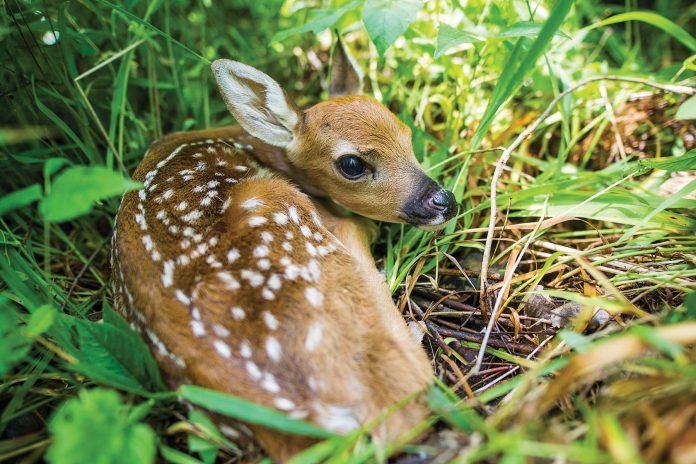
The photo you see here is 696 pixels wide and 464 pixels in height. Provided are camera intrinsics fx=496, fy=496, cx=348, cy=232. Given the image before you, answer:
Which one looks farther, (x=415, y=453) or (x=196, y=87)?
(x=196, y=87)

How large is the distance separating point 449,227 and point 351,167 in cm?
54

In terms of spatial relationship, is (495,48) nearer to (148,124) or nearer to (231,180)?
(231,180)

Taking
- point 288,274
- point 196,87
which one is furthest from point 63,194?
point 196,87

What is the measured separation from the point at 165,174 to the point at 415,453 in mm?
1481

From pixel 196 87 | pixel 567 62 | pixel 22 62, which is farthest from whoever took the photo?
pixel 196 87

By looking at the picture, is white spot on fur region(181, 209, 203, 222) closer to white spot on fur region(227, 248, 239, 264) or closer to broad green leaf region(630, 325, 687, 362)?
white spot on fur region(227, 248, 239, 264)

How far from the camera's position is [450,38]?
2.06 m

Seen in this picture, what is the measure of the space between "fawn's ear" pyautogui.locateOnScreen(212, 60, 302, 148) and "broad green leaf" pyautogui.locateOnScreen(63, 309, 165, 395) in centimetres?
118

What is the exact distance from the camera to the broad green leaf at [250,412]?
133 cm

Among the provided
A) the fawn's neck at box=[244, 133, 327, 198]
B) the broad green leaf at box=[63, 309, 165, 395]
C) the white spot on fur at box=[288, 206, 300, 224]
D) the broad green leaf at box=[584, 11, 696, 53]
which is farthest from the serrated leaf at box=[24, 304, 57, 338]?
the broad green leaf at box=[584, 11, 696, 53]

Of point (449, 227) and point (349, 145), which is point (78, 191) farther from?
point (449, 227)

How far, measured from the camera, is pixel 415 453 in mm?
1436

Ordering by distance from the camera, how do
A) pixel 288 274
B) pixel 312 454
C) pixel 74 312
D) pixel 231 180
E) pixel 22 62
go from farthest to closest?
1. pixel 22 62
2. pixel 231 180
3. pixel 74 312
4. pixel 288 274
5. pixel 312 454

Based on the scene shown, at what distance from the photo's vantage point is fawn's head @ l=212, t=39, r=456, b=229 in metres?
2.26
